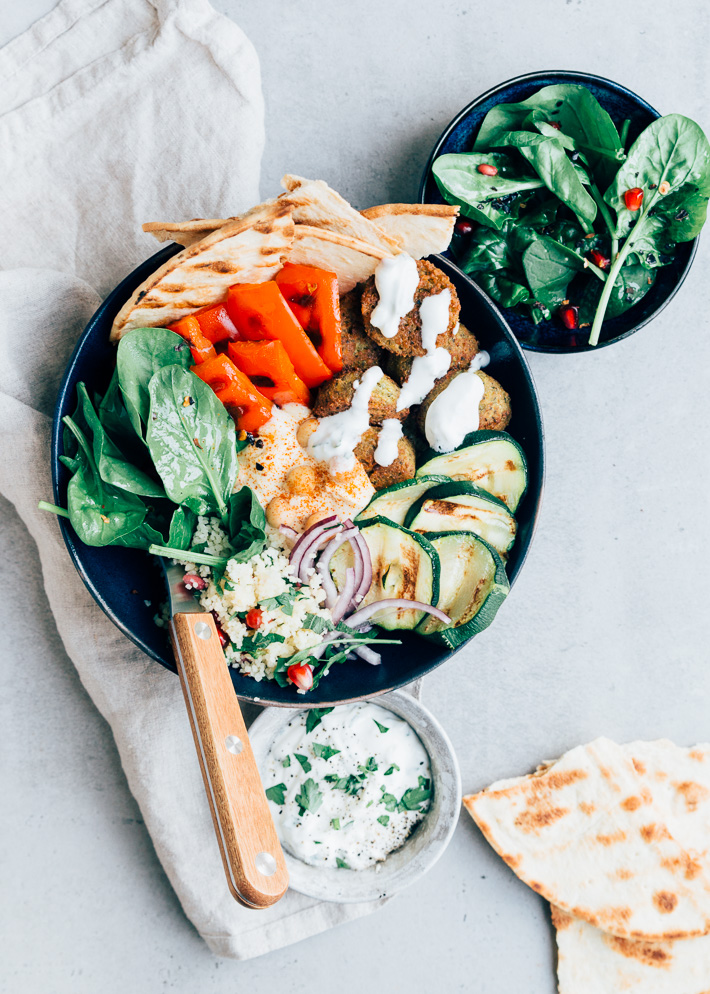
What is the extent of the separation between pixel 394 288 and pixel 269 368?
0.44m

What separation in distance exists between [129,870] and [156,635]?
1087 mm

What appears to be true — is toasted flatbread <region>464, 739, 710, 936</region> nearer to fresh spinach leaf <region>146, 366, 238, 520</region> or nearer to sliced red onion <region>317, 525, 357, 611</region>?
sliced red onion <region>317, 525, 357, 611</region>

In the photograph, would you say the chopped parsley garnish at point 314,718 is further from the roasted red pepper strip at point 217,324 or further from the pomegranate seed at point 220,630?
the roasted red pepper strip at point 217,324

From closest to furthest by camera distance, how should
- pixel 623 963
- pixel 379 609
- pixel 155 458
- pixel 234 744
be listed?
pixel 234 744
pixel 155 458
pixel 379 609
pixel 623 963

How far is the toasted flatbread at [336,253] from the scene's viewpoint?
6.64ft

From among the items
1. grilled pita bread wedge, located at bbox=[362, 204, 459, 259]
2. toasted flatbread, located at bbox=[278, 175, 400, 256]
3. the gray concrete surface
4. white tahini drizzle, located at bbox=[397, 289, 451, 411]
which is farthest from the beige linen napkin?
white tahini drizzle, located at bbox=[397, 289, 451, 411]

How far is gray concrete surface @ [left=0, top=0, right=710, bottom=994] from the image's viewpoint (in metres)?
2.55

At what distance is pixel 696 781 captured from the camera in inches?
109

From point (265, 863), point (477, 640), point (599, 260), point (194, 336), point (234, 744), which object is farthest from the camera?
point (477, 640)

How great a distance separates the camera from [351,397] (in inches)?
86.9

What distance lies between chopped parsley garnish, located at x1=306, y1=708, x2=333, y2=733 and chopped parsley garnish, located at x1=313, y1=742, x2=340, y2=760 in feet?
0.21

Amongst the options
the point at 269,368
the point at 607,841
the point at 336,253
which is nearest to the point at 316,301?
the point at 336,253

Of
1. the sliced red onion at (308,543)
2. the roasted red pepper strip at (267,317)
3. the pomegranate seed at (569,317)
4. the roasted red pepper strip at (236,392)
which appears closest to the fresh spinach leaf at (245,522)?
the sliced red onion at (308,543)

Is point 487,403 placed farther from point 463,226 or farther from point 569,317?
point 463,226
